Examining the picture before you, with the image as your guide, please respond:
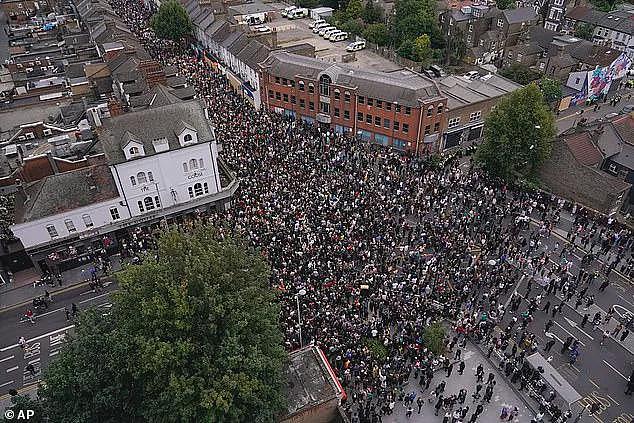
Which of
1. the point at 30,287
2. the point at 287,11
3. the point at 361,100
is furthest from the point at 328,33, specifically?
the point at 30,287

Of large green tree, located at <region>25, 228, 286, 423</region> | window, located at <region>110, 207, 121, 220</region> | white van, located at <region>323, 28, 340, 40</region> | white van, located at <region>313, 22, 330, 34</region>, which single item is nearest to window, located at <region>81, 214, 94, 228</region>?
window, located at <region>110, 207, 121, 220</region>

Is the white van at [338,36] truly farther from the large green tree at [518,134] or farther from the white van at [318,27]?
the large green tree at [518,134]

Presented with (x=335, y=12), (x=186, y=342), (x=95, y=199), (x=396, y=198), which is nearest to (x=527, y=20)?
(x=335, y=12)

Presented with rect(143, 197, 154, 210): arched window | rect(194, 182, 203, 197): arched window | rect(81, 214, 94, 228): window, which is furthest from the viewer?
rect(194, 182, 203, 197): arched window

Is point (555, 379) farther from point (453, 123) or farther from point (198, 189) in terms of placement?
point (453, 123)

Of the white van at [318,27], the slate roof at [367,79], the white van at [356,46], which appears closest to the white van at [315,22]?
the white van at [318,27]

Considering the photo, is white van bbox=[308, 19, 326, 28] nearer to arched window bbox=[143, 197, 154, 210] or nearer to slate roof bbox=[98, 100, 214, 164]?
slate roof bbox=[98, 100, 214, 164]
